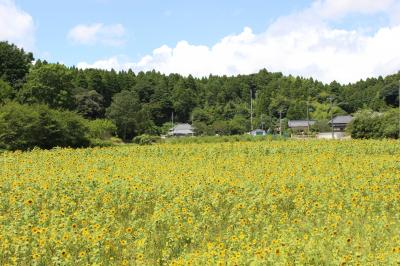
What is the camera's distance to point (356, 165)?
14.7 m

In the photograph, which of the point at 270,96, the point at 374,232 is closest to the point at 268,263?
the point at 374,232

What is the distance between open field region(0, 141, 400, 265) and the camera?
20.2 feet

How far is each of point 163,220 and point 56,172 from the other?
641 cm

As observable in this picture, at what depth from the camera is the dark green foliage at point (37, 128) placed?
28.3m

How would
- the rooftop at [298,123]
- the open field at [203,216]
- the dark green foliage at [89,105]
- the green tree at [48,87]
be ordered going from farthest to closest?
the rooftop at [298,123] < the dark green foliage at [89,105] < the green tree at [48,87] < the open field at [203,216]

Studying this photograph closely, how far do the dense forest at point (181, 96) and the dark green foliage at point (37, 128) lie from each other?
20187 mm

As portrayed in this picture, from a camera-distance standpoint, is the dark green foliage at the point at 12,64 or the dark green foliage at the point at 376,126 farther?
the dark green foliage at the point at 12,64

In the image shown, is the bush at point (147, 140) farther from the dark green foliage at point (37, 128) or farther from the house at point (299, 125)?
the house at point (299, 125)

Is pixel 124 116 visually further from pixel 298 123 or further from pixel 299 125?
pixel 298 123

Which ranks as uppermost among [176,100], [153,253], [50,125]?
[176,100]

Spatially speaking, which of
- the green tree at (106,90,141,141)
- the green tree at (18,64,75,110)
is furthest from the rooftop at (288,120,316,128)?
the green tree at (18,64,75,110)

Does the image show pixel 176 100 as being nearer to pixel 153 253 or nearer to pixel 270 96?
pixel 270 96

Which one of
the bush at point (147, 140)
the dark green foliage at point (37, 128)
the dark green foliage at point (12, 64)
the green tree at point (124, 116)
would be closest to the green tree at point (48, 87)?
the dark green foliage at point (12, 64)

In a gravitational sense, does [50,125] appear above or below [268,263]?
above
